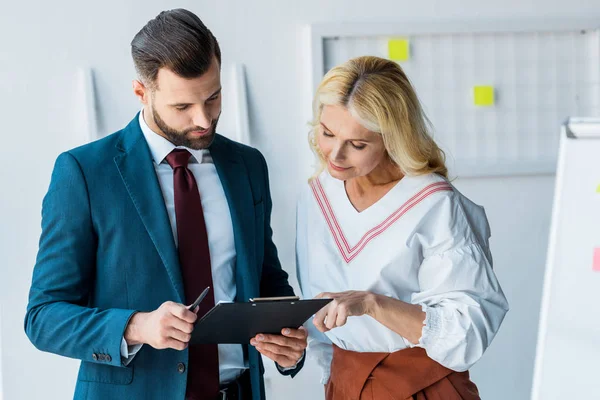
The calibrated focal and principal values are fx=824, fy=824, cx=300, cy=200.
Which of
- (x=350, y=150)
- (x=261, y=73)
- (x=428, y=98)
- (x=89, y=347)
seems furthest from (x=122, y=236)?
(x=428, y=98)

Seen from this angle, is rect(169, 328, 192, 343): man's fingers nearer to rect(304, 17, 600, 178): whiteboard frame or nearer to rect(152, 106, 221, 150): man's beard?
rect(152, 106, 221, 150): man's beard

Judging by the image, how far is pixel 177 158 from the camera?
1816mm

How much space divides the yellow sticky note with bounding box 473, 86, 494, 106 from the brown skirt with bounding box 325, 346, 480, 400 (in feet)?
5.03

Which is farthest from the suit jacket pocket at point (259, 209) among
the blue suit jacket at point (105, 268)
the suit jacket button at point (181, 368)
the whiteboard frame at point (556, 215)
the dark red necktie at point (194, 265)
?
the whiteboard frame at point (556, 215)

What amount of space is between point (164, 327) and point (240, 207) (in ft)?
1.30

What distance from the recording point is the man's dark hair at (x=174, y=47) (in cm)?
175

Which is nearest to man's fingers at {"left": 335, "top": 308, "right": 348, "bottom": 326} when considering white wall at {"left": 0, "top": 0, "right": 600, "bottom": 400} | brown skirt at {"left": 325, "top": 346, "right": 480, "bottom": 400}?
brown skirt at {"left": 325, "top": 346, "right": 480, "bottom": 400}

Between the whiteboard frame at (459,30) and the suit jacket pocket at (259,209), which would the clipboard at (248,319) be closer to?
the suit jacket pocket at (259,209)

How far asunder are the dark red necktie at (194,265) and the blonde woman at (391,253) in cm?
25

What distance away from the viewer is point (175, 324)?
62.0 inches

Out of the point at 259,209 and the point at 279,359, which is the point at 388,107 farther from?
A: the point at 279,359

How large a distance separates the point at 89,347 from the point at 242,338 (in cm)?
31

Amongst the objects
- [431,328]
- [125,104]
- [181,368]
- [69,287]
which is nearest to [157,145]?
[69,287]

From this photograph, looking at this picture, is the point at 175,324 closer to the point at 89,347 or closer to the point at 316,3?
the point at 89,347
